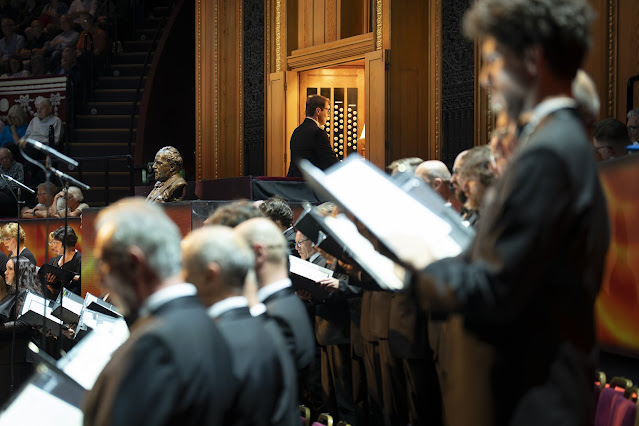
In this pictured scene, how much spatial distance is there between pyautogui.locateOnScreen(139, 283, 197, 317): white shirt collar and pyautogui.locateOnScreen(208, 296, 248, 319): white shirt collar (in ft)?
1.28

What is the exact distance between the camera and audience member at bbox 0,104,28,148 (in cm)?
1284

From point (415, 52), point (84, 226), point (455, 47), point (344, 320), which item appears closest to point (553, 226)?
point (344, 320)

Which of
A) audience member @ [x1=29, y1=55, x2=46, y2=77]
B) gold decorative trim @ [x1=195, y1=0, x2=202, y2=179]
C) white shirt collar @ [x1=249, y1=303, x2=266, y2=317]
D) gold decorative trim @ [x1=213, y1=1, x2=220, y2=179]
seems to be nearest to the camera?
white shirt collar @ [x1=249, y1=303, x2=266, y2=317]

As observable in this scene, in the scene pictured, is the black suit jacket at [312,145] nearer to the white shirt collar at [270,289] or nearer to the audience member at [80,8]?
the white shirt collar at [270,289]

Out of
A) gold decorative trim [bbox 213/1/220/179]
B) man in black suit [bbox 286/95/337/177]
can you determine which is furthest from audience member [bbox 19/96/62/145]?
man in black suit [bbox 286/95/337/177]

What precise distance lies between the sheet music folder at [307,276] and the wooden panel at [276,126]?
6.06 m

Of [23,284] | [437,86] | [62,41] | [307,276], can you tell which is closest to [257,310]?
[307,276]

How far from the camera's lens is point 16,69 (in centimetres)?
1389

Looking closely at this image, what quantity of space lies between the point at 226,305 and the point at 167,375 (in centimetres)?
54

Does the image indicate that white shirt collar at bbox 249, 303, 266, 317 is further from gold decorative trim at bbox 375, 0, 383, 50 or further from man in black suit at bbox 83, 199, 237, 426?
gold decorative trim at bbox 375, 0, 383, 50

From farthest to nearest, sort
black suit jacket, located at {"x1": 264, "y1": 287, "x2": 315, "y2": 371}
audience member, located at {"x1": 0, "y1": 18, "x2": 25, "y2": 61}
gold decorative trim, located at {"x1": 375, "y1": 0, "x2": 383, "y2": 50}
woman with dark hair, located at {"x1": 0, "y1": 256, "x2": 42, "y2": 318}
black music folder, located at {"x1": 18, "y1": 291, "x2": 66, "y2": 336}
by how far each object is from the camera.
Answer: audience member, located at {"x1": 0, "y1": 18, "x2": 25, "y2": 61}, gold decorative trim, located at {"x1": 375, "y1": 0, "x2": 383, "y2": 50}, woman with dark hair, located at {"x1": 0, "y1": 256, "x2": 42, "y2": 318}, black music folder, located at {"x1": 18, "y1": 291, "x2": 66, "y2": 336}, black suit jacket, located at {"x1": 264, "y1": 287, "x2": 315, "y2": 371}

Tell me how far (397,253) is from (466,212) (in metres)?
1.94

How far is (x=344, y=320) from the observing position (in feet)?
16.5

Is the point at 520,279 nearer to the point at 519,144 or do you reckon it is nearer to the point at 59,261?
the point at 519,144
